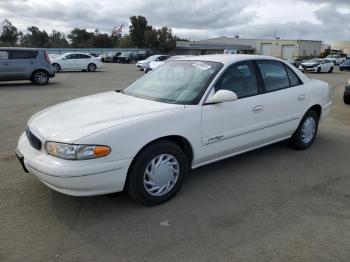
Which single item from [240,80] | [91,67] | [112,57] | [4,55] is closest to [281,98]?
[240,80]

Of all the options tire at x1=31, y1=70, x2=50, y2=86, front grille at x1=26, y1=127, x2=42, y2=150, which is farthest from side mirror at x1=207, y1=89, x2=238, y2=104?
tire at x1=31, y1=70, x2=50, y2=86

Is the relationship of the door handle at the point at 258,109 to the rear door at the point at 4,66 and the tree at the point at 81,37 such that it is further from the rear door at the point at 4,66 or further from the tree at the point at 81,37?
the tree at the point at 81,37

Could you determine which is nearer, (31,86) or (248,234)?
(248,234)

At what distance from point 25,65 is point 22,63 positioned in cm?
14

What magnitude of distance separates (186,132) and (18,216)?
1917 millimetres

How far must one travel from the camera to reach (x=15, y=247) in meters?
3.07

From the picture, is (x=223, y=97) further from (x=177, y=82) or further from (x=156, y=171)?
(x=156, y=171)

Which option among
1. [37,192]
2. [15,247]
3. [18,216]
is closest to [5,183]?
[37,192]

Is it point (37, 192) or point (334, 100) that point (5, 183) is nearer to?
point (37, 192)

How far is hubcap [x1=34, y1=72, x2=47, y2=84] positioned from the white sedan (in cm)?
1167

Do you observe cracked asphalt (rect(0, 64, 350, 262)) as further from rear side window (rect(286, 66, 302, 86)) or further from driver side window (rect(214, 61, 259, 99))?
rear side window (rect(286, 66, 302, 86))

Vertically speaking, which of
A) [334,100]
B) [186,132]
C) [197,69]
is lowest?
[334,100]

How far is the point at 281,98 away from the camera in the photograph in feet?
16.5

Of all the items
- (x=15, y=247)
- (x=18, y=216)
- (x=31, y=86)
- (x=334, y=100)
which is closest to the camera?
(x=15, y=247)
